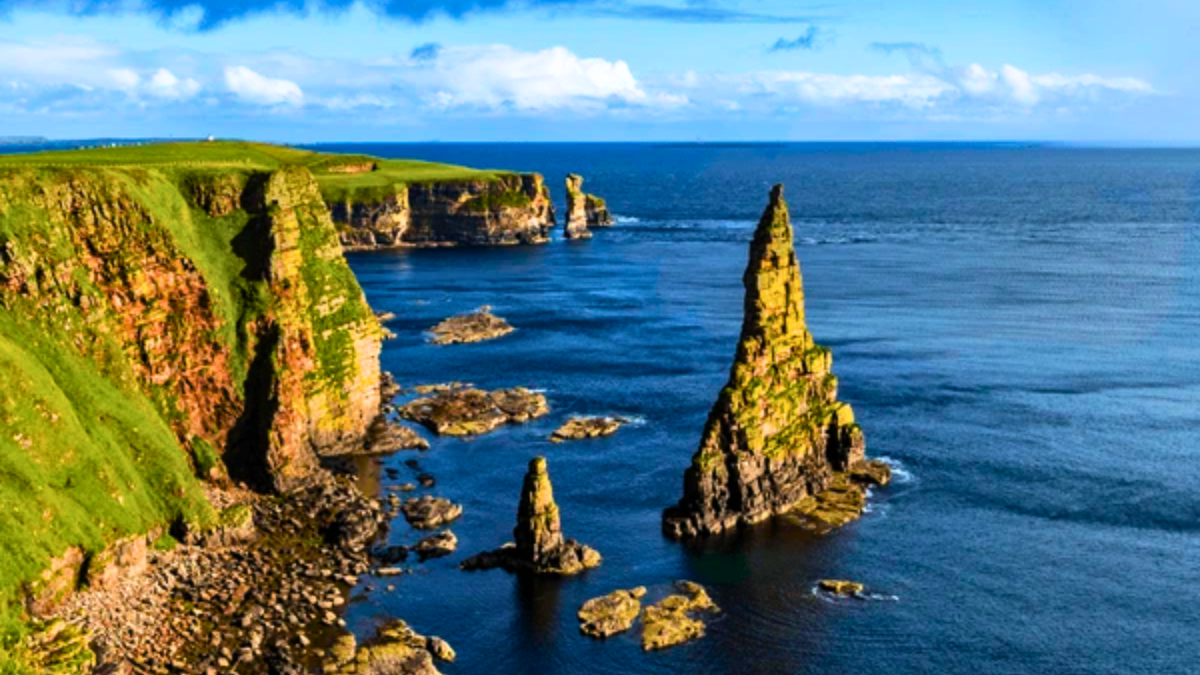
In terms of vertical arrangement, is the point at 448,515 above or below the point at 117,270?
below

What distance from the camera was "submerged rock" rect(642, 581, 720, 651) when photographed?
7944 centimetres

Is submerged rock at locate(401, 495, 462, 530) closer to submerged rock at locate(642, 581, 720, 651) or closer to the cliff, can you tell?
the cliff

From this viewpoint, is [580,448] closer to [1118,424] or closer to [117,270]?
[117,270]

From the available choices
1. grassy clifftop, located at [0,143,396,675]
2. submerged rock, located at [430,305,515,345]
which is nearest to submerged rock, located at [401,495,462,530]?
grassy clifftop, located at [0,143,396,675]

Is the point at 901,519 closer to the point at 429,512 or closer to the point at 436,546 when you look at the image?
the point at 436,546

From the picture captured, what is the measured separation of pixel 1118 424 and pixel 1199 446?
912 cm

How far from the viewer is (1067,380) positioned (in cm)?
14675

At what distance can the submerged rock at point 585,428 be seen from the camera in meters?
125

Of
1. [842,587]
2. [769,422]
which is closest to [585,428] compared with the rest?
[769,422]

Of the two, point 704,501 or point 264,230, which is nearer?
point 704,501

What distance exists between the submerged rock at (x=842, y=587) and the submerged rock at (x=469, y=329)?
318ft

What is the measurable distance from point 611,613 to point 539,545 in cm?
1038

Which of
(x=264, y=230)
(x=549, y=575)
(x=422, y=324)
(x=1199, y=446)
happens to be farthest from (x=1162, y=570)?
(x=422, y=324)

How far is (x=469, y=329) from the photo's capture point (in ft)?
598
